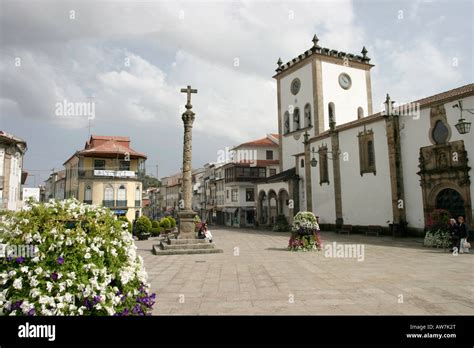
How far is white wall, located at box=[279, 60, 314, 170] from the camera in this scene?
36031mm

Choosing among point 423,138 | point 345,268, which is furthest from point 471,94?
point 345,268

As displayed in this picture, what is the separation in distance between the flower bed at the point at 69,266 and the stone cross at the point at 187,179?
11145 mm

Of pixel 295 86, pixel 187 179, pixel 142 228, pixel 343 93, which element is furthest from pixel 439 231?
pixel 295 86


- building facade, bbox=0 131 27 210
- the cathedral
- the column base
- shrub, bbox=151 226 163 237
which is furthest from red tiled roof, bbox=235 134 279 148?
the column base

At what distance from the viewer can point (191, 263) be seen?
12.1 m

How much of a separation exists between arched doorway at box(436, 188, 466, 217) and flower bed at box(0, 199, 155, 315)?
63.5 feet

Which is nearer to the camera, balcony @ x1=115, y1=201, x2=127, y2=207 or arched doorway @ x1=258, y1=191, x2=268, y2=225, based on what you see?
balcony @ x1=115, y1=201, x2=127, y2=207

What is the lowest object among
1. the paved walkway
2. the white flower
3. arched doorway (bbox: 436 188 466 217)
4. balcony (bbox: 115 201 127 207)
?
the paved walkway

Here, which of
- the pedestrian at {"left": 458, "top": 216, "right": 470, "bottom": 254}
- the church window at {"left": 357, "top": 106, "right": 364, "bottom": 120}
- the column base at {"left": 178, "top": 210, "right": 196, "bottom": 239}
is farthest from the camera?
the church window at {"left": 357, "top": 106, "right": 364, "bottom": 120}

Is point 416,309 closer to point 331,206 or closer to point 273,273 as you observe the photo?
point 273,273

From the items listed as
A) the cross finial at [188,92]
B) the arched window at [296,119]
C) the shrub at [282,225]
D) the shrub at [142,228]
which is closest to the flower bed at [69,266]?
the cross finial at [188,92]

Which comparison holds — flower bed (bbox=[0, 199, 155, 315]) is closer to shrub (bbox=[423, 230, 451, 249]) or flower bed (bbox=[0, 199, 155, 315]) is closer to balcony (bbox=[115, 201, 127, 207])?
shrub (bbox=[423, 230, 451, 249])

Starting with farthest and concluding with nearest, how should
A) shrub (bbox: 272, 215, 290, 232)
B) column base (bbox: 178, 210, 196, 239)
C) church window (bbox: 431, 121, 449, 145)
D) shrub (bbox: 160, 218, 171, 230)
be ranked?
shrub (bbox: 272, 215, 290, 232)
shrub (bbox: 160, 218, 171, 230)
church window (bbox: 431, 121, 449, 145)
column base (bbox: 178, 210, 196, 239)
